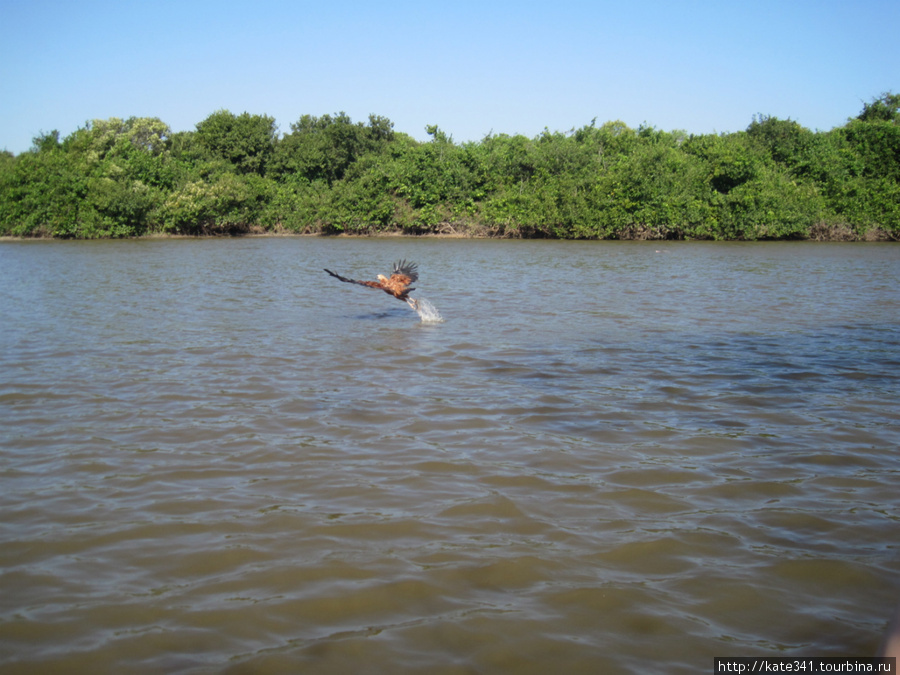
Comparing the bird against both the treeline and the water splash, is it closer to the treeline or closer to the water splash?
the water splash

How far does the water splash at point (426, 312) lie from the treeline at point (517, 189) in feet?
86.5

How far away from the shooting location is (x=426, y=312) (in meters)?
12.3

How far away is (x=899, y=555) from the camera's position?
13.1ft

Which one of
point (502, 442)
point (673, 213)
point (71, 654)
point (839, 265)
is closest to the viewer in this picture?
point (71, 654)

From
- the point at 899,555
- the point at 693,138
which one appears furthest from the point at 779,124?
the point at 899,555

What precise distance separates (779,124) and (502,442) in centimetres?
4511

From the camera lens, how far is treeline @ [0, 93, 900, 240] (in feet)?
116

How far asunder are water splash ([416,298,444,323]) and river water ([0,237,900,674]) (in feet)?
3.09

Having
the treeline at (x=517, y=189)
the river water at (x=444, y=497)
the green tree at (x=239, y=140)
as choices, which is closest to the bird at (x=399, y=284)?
the river water at (x=444, y=497)

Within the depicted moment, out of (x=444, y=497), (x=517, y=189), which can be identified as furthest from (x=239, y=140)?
(x=444, y=497)

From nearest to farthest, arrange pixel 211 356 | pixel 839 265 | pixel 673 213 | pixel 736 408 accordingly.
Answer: pixel 736 408 → pixel 211 356 → pixel 839 265 → pixel 673 213

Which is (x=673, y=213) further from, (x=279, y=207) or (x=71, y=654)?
(x=71, y=654)

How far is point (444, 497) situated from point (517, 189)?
37.2m

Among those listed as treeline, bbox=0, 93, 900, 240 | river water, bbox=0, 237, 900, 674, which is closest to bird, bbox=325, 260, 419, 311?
river water, bbox=0, 237, 900, 674
